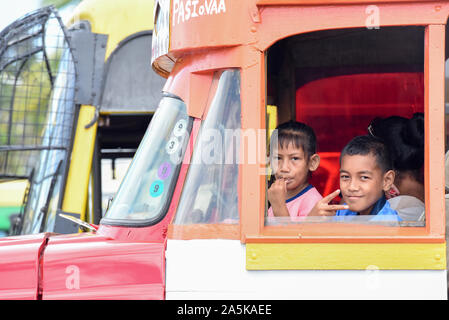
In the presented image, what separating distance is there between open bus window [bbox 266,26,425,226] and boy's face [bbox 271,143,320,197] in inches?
41.7

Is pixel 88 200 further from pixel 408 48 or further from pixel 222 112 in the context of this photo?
pixel 222 112

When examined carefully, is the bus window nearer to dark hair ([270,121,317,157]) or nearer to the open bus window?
the open bus window

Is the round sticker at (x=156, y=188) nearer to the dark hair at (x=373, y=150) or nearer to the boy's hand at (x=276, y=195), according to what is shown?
the boy's hand at (x=276, y=195)

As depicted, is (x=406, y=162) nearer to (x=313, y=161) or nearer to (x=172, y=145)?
(x=313, y=161)

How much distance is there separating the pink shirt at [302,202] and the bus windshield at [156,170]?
1.68 feet

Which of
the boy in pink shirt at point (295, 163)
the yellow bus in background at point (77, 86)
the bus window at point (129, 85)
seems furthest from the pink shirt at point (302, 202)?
the bus window at point (129, 85)

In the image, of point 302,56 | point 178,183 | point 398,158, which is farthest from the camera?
point 302,56

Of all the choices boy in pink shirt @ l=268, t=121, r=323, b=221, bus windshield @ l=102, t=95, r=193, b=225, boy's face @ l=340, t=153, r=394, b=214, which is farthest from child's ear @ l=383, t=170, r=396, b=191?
bus windshield @ l=102, t=95, r=193, b=225

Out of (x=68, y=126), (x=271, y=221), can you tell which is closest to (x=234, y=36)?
(x=271, y=221)

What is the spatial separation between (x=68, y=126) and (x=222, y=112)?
15.0 feet

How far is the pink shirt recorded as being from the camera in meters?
3.00

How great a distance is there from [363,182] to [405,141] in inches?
27.3

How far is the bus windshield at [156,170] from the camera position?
116 inches

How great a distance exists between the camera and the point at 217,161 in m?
2.72
